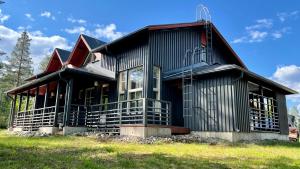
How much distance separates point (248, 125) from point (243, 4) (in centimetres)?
915

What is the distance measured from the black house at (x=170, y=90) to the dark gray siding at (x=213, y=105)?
39 mm

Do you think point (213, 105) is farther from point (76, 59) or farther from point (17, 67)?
point (17, 67)

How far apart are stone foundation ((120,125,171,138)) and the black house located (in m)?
0.04

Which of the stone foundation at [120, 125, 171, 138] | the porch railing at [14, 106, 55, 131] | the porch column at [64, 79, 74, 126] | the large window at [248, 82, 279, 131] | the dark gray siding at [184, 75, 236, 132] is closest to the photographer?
the stone foundation at [120, 125, 171, 138]

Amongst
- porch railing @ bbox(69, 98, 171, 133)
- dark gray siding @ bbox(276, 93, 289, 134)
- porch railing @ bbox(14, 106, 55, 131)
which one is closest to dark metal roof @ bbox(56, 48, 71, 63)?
porch railing @ bbox(14, 106, 55, 131)

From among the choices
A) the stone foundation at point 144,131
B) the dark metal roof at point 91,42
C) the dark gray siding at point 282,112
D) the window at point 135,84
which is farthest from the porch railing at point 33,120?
the dark gray siding at point 282,112

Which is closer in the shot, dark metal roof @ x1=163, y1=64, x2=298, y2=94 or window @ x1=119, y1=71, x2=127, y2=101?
dark metal roof @ x1=163, y1=64, x2=298, y2=94

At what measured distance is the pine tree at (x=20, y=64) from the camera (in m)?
44.8

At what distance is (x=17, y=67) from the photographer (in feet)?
151

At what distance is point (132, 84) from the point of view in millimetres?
14164

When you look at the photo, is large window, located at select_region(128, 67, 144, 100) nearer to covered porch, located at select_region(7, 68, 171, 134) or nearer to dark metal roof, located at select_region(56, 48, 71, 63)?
covered porch, located at select_region(7, 68, 171, 134)

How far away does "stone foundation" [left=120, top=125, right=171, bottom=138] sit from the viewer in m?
10.5

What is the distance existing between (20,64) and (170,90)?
3950 centimetres

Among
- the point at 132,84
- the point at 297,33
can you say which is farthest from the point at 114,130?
the point at 297,33
